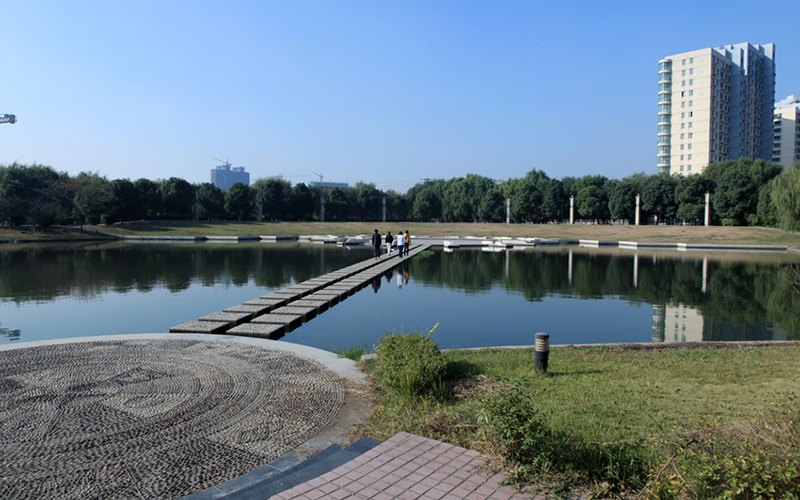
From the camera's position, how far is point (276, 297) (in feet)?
43.2

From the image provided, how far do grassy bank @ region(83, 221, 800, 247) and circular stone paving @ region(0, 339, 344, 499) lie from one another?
46.2 m

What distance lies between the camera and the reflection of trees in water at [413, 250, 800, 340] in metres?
12.4

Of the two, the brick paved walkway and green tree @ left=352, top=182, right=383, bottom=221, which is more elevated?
green tree @ left=352, top=182, right=383, bottom=221

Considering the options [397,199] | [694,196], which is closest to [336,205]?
[397,199]

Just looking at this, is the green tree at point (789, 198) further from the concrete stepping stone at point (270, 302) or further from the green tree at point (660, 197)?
the concrete stepping stone at point (270, 302)

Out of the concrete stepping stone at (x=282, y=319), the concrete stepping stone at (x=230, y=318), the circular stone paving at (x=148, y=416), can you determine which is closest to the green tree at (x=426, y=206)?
the concrete stepping stone at (x=282, y=319)

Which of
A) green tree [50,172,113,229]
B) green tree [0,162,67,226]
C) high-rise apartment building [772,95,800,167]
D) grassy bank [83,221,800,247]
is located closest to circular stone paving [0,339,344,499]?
grassy bank [83,221,800,247]

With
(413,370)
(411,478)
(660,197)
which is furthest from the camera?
(660,197)

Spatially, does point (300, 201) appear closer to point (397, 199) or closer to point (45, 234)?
point (397, 199)

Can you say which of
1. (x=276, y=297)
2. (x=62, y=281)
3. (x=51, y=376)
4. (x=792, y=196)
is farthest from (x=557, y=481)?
(x=792, y=196)

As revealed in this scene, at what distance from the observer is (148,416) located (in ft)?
16.8

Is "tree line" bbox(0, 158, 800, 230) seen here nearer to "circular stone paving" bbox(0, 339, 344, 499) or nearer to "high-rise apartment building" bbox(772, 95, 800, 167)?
"circular stone paving" bbox(0, 339, 344, 499)

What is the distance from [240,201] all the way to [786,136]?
11230 cm

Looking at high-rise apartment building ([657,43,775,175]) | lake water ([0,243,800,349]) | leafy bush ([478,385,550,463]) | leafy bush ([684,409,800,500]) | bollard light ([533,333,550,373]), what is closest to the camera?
leafy bush ([684,409,800,500])
